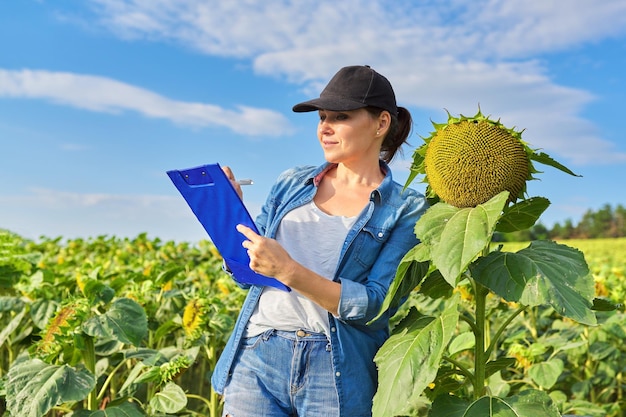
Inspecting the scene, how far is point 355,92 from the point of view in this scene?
262cm

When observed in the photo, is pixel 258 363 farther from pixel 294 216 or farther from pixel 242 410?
pixel 294 216

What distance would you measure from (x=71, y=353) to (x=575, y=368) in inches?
127

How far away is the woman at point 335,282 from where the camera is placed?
2.54 metres

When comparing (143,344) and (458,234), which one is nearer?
(458,234)

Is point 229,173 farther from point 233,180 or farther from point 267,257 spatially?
point 267,257

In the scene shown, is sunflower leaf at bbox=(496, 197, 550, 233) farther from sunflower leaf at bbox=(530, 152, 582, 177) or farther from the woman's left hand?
the woman's left hand

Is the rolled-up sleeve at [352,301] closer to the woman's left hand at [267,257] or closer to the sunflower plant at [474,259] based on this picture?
the sunflower plant at [474,259]

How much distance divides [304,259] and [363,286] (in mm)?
271

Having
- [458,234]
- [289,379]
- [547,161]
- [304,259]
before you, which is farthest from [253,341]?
[547,161]

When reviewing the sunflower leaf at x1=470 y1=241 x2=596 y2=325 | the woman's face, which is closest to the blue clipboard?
the woman's face

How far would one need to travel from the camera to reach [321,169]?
9.34 ft

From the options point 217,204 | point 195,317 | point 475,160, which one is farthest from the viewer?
point 195,317

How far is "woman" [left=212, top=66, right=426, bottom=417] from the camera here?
8.34 feet

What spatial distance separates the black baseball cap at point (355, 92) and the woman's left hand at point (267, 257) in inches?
22.2
